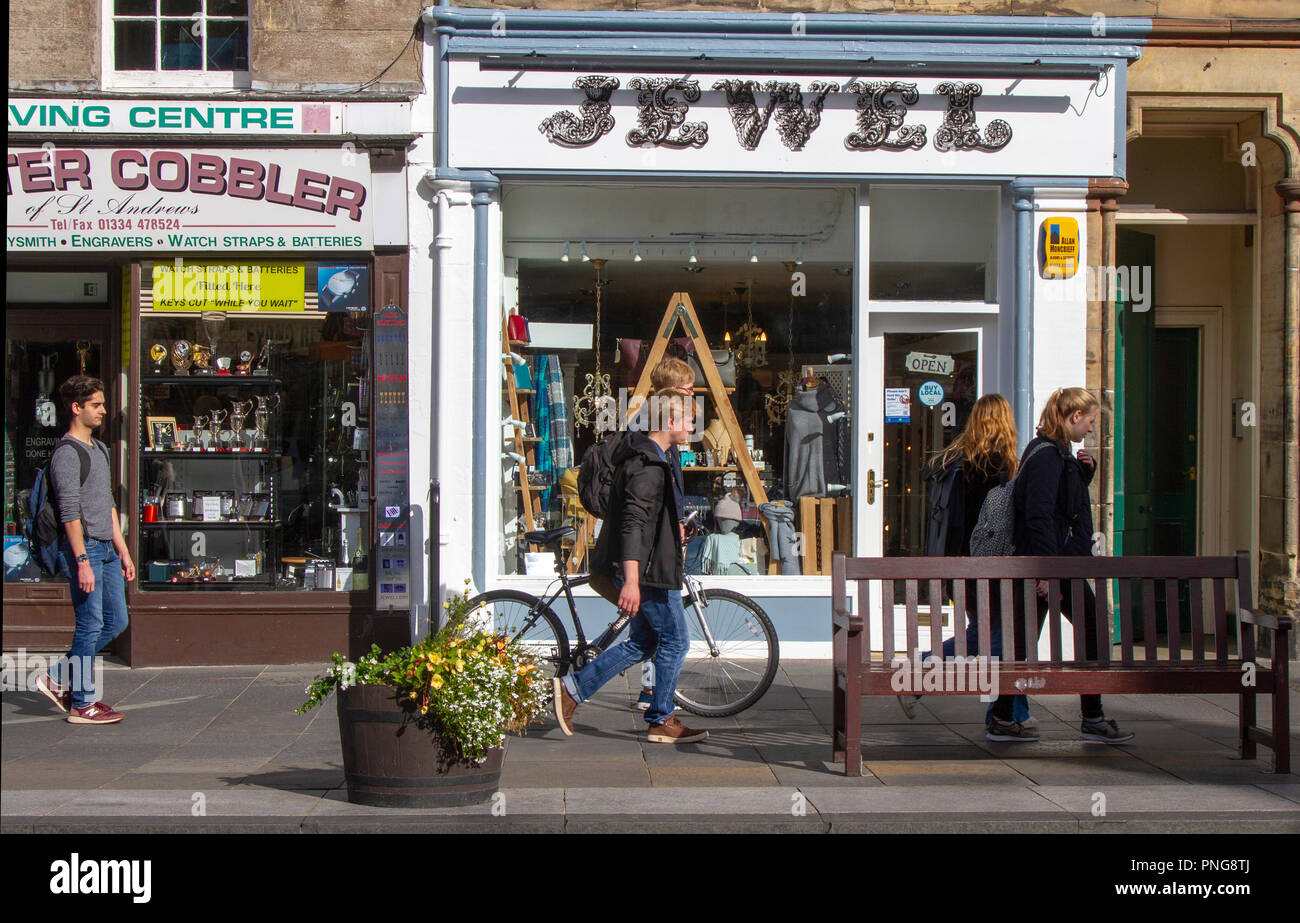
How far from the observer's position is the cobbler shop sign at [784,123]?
9133 mm

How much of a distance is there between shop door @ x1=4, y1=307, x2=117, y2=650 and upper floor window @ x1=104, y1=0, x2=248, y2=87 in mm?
1865

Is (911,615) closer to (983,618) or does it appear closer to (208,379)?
(983,618)

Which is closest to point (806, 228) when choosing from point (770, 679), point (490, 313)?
point (490, 313)

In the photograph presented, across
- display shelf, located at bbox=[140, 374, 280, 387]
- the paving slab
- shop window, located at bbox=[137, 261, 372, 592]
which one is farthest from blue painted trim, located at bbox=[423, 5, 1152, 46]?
the paving slab

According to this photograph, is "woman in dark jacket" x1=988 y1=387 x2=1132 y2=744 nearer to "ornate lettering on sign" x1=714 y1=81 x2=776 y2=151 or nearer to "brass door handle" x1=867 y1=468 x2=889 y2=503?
"brass door handle" x1=867 y1=468 x2=889 y2=503

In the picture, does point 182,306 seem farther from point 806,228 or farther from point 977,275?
point 977,275

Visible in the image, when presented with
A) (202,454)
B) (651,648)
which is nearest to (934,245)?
(651,648)

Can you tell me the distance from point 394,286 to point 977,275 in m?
4.47

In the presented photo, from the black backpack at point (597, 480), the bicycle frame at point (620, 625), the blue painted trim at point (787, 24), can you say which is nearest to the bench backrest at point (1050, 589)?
the bicycle frame at point (620, 625)

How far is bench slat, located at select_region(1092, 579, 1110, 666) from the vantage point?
6.36 metres

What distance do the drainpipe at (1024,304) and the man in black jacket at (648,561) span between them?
143 inches

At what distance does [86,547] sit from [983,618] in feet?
16.7

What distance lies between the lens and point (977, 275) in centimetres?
973

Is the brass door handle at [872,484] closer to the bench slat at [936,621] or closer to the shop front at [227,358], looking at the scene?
the bench slat at [936,621]
